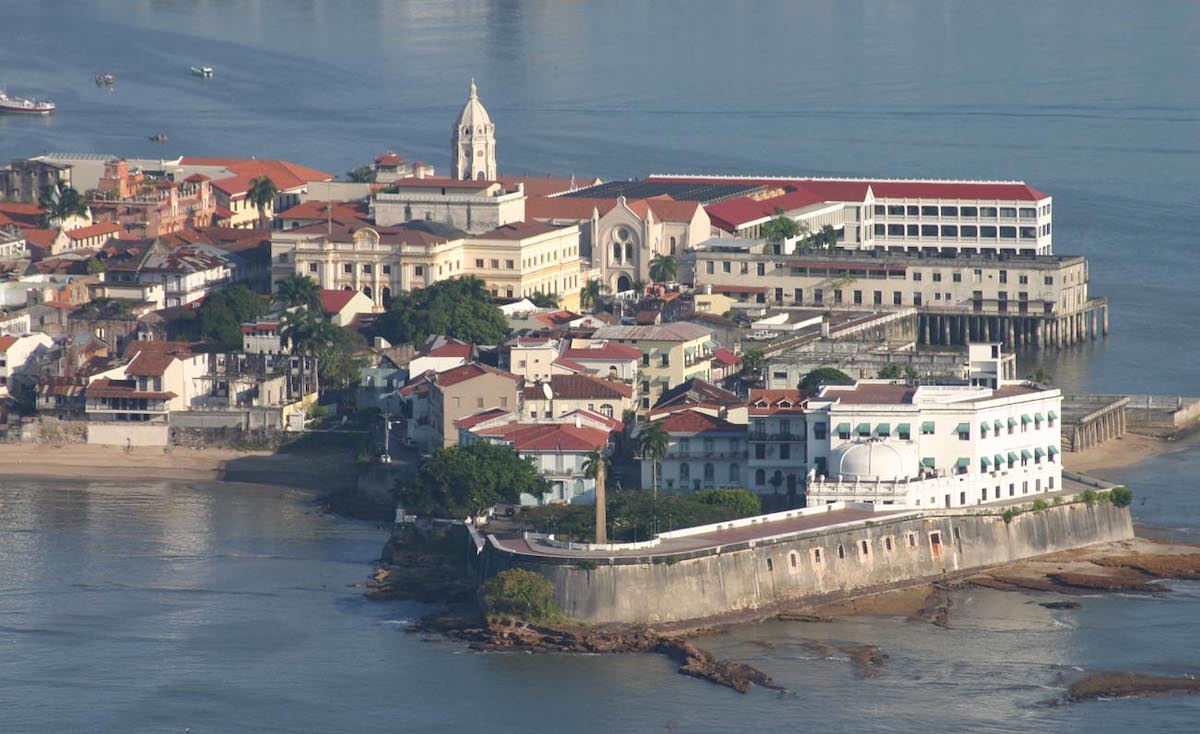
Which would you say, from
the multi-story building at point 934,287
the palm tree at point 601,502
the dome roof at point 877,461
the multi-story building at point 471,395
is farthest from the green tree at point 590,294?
the dome roof at point 877,461

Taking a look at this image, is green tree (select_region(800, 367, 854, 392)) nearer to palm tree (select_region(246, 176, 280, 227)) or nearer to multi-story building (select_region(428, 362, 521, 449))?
multi-story building (select_region(428, 362, 521, 449))

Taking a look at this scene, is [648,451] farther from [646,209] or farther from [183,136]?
[183,136]

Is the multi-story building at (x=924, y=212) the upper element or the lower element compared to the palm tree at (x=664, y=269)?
upper

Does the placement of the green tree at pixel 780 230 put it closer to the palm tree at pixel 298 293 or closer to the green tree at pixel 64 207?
the palm tree at pixel 298 293

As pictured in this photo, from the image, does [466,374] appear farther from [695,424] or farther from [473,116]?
[473,116]

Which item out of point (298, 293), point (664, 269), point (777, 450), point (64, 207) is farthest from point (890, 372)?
point (64, 207)
